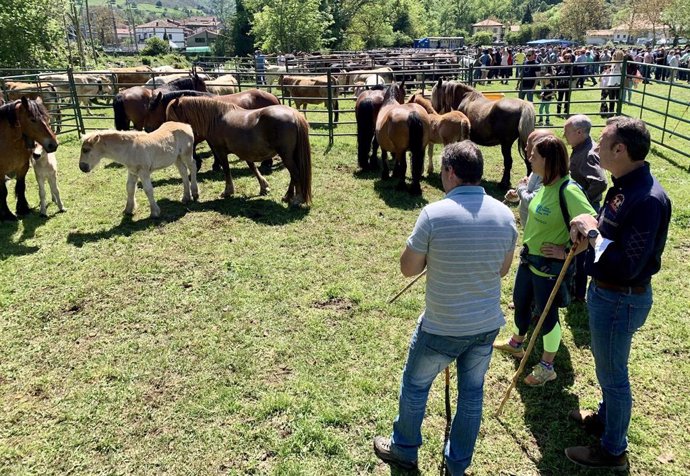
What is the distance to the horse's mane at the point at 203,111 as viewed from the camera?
7777mm

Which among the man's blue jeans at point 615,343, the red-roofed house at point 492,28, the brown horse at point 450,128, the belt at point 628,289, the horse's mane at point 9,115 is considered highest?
the red-roofed house at point 492,28

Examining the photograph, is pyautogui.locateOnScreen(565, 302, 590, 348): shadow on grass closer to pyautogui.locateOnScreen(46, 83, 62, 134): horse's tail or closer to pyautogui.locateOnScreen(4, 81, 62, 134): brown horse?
pyautogui.locateOnScreen(4, 81, 62, 134): brown horse

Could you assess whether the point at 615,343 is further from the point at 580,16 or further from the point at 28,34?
the point at 580,16

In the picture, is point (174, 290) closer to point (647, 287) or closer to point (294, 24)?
point (647, 287)

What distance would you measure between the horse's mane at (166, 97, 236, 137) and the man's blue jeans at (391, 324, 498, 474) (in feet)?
20.6

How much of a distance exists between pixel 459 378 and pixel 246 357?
2.01m

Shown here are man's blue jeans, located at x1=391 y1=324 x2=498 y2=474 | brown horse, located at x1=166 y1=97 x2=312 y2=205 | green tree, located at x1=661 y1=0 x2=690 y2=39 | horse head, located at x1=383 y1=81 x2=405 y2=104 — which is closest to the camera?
man's blue jeans, located at x1=391 y1=324 x2=498 y2=474

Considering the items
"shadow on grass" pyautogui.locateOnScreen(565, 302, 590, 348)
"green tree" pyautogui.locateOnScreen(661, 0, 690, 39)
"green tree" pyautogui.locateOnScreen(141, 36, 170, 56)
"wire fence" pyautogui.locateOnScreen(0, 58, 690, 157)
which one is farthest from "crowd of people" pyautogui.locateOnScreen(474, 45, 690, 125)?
"green tree" pyautogui.locateOnScreen(141, 36, 170, 56)

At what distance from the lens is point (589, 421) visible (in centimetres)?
317

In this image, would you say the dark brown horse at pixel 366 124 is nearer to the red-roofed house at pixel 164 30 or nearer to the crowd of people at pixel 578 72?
the crowd of people at pixel 578 72

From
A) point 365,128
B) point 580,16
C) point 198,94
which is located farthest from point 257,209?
point 580,16

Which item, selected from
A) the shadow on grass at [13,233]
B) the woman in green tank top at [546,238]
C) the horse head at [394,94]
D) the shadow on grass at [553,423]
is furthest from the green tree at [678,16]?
the shadow on grass at [13,233]

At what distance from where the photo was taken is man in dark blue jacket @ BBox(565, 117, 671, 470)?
7.82ft

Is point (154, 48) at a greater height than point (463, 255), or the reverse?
point (154, 48)
